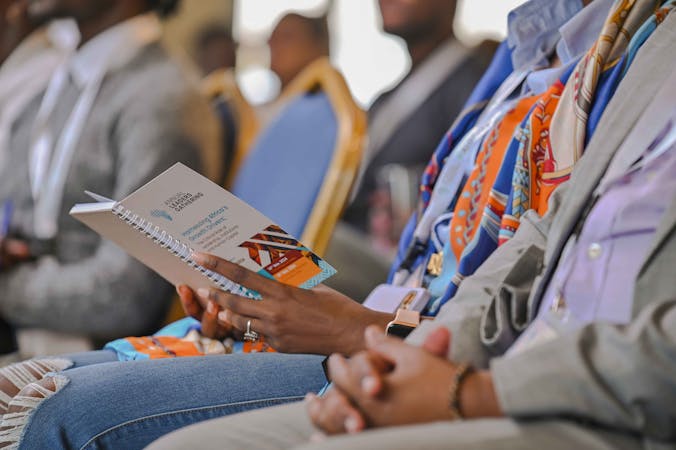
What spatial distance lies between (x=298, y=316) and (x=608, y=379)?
52 cm

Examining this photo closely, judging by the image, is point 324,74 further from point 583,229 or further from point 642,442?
point 642,442

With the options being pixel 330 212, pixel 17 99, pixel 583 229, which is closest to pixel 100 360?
pixel 330 212

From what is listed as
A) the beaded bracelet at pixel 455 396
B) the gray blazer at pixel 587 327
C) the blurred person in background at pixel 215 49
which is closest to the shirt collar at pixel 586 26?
the gray blazer at pixel 587 327

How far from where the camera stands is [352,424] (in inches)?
31.2

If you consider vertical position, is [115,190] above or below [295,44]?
below

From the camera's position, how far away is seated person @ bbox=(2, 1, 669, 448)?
113 centimetres

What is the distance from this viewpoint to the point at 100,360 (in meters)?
1.36

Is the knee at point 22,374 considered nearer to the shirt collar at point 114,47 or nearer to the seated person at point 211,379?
the seated person at point 211,379

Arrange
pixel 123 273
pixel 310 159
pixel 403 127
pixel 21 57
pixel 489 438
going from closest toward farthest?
1. pixel 489 438
2. pixel 310 159
3. pixel 123 273
4. pixel 403 127
5. pixel 21 57

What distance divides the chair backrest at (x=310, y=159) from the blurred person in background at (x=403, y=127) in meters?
0.61

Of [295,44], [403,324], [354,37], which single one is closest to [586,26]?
[403,324]

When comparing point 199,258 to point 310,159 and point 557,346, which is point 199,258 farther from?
point 310,159

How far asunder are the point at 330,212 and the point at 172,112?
744 millimetres

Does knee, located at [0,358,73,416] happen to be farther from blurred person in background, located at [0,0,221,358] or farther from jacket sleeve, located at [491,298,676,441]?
blurred person in background, located at [0,0,221,358]
